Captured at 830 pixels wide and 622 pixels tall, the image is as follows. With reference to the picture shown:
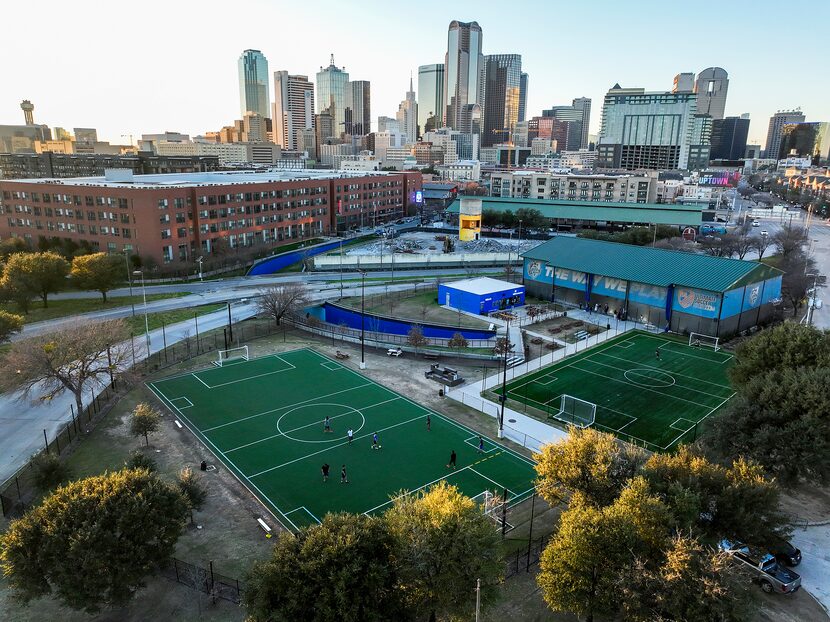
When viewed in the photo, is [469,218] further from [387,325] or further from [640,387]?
[640,387]

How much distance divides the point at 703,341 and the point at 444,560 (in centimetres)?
4819

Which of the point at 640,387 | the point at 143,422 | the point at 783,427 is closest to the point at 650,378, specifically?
the point at 640,387

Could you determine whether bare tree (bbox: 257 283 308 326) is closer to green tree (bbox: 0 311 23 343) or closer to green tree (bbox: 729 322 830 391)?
green tree (bbox: 0 311 23 343)

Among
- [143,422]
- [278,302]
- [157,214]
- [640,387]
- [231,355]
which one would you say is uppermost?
[157,214]

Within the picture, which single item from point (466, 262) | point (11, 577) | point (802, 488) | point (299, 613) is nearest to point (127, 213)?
point (466, 262)

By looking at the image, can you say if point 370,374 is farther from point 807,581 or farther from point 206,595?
point 807,581

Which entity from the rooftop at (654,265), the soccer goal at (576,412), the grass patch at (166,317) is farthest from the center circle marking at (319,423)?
the rooftop at (654,265)

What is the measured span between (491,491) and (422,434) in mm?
7743

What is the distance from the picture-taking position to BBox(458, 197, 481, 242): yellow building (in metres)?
123

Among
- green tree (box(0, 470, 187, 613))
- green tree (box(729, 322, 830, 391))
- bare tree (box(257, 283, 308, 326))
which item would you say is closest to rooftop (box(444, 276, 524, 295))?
bare tree (box(257, 283, 308, 326))

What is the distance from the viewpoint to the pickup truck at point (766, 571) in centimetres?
2269

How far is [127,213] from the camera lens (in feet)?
→ 291

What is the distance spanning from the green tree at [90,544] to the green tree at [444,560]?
9.96 meters

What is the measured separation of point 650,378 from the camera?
1871 inches
